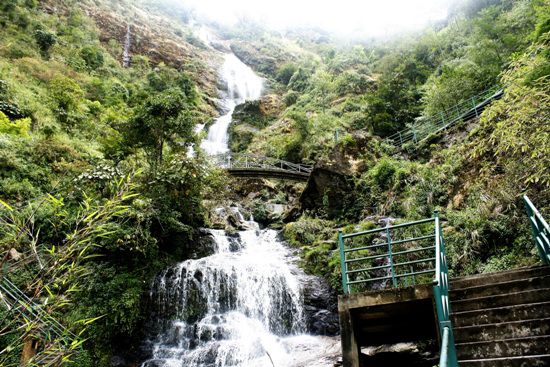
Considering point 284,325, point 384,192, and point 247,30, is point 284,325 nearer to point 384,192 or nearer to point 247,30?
point 384,192

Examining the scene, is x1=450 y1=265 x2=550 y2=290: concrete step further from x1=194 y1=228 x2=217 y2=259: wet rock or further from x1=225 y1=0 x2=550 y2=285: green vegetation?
x1=194 y1=228 x2=217 y2=259: wet rock

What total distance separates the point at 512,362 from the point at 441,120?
15944mm

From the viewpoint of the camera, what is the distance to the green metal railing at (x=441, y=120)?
15.3 meters

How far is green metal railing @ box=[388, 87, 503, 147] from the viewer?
15.3 meters

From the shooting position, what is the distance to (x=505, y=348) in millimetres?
3867

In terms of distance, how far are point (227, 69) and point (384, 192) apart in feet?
126

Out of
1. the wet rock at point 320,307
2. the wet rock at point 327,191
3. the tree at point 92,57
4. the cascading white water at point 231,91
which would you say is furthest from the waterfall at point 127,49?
the wet rock at point 320,307

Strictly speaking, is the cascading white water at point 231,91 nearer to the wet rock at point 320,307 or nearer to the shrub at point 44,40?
the shrub at point 44,40

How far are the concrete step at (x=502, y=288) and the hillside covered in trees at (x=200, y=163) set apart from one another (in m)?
1.84

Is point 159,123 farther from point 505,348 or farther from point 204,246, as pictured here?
point 505,348

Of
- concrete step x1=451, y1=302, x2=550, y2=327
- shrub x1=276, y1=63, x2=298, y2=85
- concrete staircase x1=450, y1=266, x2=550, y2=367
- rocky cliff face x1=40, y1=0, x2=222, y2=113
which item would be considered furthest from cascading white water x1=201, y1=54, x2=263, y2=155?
concrete step x1=451, y1=302, x2=550, y2=327

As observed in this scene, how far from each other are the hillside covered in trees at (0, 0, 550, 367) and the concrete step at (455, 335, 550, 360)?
2855 millimetres

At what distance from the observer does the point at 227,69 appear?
156ft

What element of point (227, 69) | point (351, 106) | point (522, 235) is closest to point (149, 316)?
point (522, 235)
